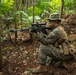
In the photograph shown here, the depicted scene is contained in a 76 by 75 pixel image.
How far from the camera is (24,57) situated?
7.48 metres

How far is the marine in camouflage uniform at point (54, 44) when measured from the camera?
5.80 meters

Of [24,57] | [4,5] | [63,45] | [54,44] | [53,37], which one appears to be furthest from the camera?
[4,5]

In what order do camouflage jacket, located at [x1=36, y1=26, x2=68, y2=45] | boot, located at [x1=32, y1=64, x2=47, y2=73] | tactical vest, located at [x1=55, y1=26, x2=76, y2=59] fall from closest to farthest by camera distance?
camouflage jacket, located at [x1=36, y1=26, x2=68, y2=45]
tactical vest, located at [x1=55, y1=26, x2=76, y2=59]
boot, located at [x1=32, y1=64, x2=47, y2=73]

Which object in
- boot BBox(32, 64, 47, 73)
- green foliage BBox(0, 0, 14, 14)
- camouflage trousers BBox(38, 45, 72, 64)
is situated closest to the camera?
camouflage trousers BBox(38, 45, 72, 64)

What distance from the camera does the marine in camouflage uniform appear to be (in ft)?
19.0

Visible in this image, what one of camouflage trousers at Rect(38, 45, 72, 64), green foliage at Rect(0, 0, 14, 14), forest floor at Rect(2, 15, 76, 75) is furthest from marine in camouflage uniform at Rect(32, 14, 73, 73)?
green foliage at Rect(0, 0, 14, 14)

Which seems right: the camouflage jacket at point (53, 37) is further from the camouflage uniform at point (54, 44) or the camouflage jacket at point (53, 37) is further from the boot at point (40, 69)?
the boot at point (40, 69)

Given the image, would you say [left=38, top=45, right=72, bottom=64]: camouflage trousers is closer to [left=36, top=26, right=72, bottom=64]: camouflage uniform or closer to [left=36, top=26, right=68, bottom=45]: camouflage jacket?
[left=36, top=26, right=72, bottom=64]: camouflage uniform

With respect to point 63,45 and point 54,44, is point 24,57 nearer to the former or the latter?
point 54,44

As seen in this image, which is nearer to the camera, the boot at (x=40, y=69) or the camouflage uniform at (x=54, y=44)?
the camouflage uniform at (x=54, y=44)

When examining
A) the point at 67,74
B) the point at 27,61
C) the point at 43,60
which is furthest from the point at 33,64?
the point at 67,74

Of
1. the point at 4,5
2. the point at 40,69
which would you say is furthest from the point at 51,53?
the point at 4,5

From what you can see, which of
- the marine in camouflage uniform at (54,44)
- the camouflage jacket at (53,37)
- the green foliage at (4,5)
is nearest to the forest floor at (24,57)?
the marine in camouflage uniform at (54,44)

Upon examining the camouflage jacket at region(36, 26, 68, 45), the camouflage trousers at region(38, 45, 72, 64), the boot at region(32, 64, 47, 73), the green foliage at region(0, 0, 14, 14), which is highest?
the green foliage at region(0, 0, 14, 14)
